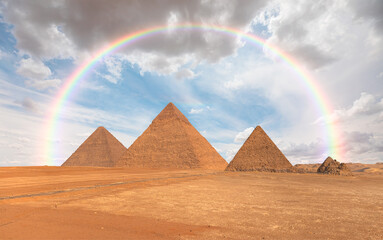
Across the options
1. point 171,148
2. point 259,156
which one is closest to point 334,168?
point 259,156

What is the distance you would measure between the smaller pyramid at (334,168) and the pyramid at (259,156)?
542 cm

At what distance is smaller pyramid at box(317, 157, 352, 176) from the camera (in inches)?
1302

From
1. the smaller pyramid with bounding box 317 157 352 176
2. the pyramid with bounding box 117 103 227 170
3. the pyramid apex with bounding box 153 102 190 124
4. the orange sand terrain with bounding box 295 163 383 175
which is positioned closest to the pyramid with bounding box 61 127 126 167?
the pyramid with bounding box 117 103 227 170

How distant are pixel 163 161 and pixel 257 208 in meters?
48.1

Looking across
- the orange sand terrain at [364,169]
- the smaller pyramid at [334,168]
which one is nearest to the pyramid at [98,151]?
the orange sand terrain at [364,169]

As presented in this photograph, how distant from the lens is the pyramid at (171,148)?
52844 mm

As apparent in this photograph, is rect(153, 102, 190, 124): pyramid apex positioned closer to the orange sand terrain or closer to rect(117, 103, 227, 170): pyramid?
rect(117, 103, 227, 170): pyramid

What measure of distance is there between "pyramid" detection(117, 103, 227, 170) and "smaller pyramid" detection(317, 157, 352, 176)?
964 inches

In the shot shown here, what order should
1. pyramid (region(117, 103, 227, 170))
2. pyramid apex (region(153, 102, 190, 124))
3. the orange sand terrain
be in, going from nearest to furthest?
the orange sand terrain, pyramid (region(117, 103, 227, 170)), pyramid apex (region(153, 102, 190, 124))

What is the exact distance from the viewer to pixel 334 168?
34.5m

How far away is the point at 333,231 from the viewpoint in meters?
4.80

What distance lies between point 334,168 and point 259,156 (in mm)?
11381

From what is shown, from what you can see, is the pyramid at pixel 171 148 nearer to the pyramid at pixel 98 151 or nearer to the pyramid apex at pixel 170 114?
the pyramid apex at pixel 170 114

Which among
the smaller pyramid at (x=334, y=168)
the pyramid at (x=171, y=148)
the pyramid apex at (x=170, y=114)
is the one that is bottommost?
the smaller pyramid at (x=334, y=168)
